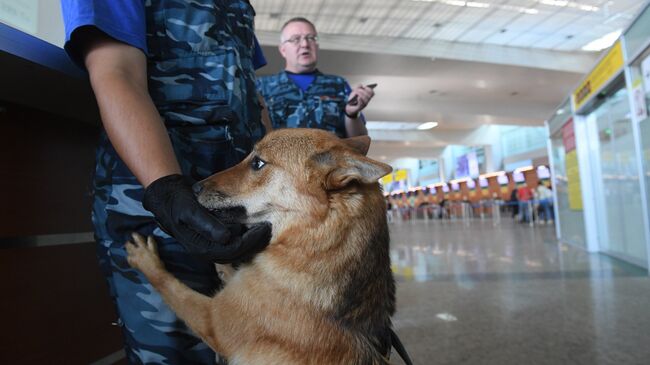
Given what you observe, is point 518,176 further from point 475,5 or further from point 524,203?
point 475,5

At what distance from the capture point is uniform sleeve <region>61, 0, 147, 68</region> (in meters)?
0.98

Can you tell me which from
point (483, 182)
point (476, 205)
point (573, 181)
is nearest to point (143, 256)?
point (573, 181)

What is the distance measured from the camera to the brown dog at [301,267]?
1155mm

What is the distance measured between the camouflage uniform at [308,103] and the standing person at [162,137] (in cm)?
121

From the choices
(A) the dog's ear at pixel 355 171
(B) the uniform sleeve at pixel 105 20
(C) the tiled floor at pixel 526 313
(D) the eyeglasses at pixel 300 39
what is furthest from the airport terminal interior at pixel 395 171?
(D) the eyeglasses at pixel 300 39

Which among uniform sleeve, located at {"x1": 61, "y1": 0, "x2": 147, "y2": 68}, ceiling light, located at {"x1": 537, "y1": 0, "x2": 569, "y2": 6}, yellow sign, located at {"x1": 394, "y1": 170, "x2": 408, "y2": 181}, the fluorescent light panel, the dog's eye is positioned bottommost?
the dog's eye

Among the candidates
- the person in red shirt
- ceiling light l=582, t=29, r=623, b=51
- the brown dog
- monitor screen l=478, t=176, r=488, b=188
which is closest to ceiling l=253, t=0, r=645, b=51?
ceiling light l=582, t=29, r=623, b=51

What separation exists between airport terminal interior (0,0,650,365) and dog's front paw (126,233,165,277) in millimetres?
474

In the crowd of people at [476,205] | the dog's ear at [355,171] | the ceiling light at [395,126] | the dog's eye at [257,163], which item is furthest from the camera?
the ceiling light at [395,126]

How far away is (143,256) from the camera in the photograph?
1.12 meters

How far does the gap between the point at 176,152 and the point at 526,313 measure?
3.16 metres

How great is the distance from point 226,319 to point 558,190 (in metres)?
9.86

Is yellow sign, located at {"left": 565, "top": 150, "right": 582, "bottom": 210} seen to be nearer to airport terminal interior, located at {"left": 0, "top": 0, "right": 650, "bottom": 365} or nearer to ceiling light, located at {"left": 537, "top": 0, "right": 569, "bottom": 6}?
airport terminal interior, located at {"left": 0, "top": 0, "right": 650, "bottom": 365}

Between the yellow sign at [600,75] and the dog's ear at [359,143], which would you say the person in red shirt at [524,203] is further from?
the dog's ear at [359,143]
